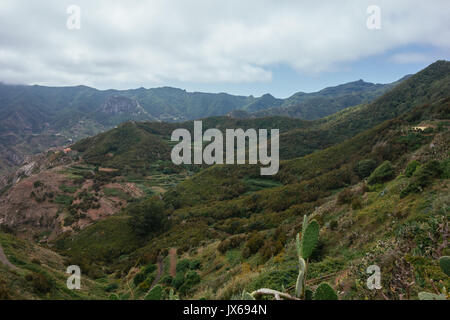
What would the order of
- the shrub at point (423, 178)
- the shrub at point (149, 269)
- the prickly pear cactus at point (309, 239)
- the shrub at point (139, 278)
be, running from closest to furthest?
the prickly pear cactus at point (309, 239) → the shrub at point (423, 178) → the shrub at point (139, 278) → the shrub at point (149, 269)

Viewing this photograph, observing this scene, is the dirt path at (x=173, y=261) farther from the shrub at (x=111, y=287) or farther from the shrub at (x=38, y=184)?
the shrub at (x=38, y=184)

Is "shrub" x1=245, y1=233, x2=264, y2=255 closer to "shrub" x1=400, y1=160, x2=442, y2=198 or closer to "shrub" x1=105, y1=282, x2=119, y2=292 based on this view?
"shrub" x1=400, y1=160, x2=442, y2=198

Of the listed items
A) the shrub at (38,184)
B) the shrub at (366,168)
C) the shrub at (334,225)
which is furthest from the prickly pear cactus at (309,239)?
the shrub at (38,184)

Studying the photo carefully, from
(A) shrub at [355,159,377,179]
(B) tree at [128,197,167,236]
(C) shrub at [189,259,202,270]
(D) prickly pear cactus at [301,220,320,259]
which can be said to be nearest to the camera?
(D) prickly pear cactus at [301,220,320,259]

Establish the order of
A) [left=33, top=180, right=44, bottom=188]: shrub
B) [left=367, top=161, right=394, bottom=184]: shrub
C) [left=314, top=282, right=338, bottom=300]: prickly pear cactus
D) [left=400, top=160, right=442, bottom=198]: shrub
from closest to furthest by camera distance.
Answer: [left=314, top=282, right=338, bottom=300]: prickly pear cactus
[left=400, top=160, right=442, bottom=198]: shrub
[left=367, top=161, right=394, bottom=184]: shrub
[left=33, top=180, right=44, bottom=188]: shrub

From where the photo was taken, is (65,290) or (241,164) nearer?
(65,290)

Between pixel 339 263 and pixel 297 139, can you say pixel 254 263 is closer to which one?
pixel 339 263

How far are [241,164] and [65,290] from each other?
4028 cm

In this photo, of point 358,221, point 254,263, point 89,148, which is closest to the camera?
point 358,221

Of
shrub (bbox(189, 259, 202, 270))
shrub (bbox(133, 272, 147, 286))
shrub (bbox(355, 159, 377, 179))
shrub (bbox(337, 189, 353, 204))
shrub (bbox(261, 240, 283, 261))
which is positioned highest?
shrub (bbox(355, 159, 377, 179))

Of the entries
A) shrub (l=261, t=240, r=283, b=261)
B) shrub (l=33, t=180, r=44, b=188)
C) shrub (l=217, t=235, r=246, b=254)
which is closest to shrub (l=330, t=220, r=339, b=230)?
shrub (l=261, t=240, r=283, b=261)

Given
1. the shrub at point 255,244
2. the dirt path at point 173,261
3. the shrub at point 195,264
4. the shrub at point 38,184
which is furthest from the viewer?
the shrub at point 38,184
